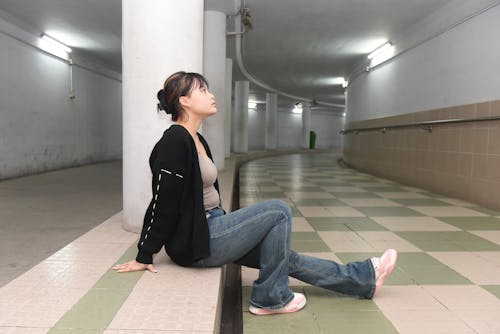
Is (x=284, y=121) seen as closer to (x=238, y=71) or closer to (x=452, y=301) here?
(x=238, y=71)

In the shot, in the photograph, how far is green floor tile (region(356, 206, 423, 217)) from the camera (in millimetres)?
5003

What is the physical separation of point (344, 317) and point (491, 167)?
426 centimetres

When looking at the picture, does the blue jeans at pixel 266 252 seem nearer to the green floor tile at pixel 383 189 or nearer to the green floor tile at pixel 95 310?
the green floor tile at pixel 95 310

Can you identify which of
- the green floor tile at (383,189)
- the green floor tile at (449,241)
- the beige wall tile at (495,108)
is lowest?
the green floor tile at (449,241)

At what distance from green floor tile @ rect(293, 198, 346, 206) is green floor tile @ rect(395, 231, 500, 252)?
66.9 inches

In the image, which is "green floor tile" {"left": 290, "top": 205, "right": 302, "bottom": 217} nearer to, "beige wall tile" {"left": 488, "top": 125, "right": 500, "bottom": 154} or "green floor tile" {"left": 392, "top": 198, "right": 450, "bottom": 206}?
"green floor tile" {"left": 392, "top": 198, "right": 450, "bottom": 206}

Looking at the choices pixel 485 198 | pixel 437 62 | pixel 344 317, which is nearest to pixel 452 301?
pixel 344 317

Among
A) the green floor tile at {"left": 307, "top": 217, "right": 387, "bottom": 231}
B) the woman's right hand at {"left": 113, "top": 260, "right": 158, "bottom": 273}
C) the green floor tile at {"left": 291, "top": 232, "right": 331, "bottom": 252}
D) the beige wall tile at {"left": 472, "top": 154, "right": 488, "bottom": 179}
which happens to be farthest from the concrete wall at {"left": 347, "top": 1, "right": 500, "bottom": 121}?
the woman's right hand at {"left": 113, "top": 260, "right": 158, "bottom": 273}

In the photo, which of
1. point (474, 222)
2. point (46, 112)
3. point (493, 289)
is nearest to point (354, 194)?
point (474, 222)

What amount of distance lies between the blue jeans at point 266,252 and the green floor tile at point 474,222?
2748 millimetres

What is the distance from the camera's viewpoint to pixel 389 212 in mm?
5184

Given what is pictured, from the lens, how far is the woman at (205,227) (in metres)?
2.03

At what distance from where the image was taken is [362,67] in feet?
38.9

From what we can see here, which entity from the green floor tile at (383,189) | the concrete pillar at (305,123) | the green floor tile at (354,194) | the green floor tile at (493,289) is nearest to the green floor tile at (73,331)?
the green floor tile at (493,289)
